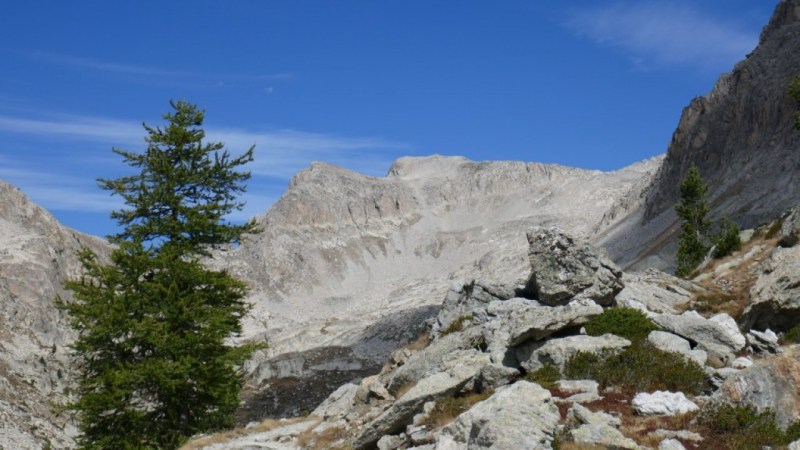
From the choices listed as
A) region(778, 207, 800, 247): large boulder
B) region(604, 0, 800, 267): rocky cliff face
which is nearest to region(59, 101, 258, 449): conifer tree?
region(778, 207, 800, 247): large boulder

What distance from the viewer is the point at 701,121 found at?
17575cm

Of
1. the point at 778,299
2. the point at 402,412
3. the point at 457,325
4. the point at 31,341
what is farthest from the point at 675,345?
the point at 31,341

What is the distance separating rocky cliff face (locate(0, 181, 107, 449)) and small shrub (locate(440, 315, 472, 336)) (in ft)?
48.3

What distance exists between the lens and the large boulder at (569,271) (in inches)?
1056

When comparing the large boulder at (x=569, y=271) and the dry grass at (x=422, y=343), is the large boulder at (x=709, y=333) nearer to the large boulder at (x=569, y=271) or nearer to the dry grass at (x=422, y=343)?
the large boulder at (x=569, y=271)

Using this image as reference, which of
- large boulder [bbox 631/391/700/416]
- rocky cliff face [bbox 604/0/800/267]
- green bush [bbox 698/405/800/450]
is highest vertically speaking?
rocky cliff face [bbox 604/0/800/267]

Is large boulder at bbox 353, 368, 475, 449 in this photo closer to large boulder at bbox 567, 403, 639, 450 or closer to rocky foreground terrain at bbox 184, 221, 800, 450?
rocky foreground terrain at bbox 184, 221, 800, 450

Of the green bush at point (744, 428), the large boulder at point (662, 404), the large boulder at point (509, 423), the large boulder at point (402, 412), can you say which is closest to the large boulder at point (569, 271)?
the large boulder at point (402, 412)

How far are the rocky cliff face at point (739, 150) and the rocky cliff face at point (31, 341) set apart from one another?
85689mm

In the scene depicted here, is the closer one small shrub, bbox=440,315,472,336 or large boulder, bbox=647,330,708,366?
large boulder, bbox=647,330,708,366

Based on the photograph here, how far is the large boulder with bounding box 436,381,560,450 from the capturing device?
13680 mm

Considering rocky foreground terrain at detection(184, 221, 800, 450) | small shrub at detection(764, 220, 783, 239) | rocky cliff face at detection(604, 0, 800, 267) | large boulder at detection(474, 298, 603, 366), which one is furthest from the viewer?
rocky cliff face at detection(604, 0, 800, 267)

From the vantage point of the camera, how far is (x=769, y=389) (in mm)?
15586

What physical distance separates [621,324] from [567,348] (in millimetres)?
2866
